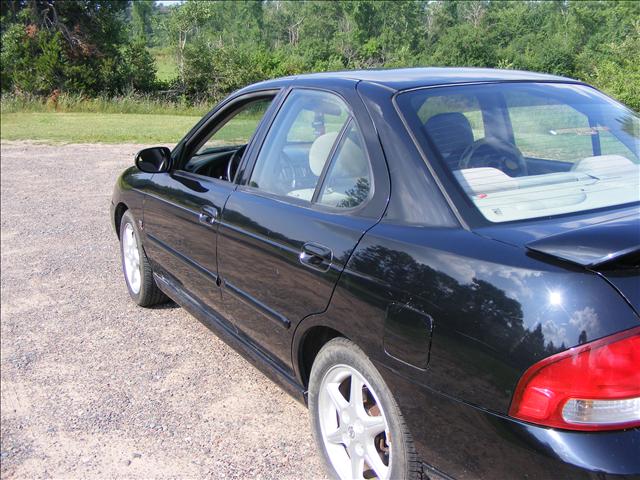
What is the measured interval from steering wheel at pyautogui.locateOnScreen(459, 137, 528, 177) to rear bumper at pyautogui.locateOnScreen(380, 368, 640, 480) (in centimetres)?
90

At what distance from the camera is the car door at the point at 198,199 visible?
3.51m

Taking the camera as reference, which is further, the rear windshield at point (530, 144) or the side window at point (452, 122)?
the side window at point (452, 122)

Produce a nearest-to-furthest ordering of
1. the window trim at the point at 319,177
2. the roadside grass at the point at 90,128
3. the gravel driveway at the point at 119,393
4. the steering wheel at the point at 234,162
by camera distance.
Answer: the window trim at the point at 319,177 < the gravel driveway at the point at 119,393 < the steering wheel at the point at 234,162 < the roadside grass at the point at 90,128

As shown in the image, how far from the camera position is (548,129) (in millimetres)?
2977

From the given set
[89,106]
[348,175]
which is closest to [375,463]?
[348,175]

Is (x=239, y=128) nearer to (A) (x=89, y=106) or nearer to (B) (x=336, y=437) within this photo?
(B) (x=336, y=437)

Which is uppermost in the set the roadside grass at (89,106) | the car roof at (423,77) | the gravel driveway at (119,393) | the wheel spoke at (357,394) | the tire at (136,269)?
the car roof at (423,77)

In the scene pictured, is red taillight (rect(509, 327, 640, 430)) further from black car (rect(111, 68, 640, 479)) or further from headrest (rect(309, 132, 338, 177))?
headrest (rect(309, 132, 338, 177))

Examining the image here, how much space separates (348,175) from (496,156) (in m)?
0.60

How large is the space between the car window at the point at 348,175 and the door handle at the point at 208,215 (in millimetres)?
812

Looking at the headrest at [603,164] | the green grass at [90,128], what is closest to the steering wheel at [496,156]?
the headrest at [603,164]

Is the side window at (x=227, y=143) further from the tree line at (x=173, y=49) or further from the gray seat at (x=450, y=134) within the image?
the tree line at (x=173, y=49)

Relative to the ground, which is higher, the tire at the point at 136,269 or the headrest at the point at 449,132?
the headrest at the point at 449,132

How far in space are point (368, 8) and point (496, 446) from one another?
84.1m
